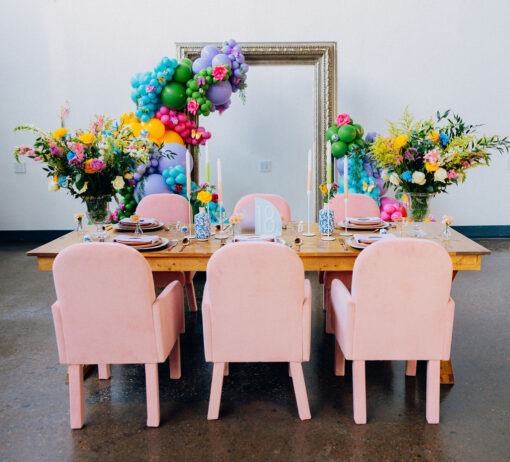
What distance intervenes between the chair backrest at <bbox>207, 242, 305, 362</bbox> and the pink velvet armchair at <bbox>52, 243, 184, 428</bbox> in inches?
9.1

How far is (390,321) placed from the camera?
175cm

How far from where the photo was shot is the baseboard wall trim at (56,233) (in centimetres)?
527

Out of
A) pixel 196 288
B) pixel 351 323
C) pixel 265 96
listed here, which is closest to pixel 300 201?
pixel 265 96

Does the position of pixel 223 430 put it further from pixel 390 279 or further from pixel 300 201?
pixel 300 201

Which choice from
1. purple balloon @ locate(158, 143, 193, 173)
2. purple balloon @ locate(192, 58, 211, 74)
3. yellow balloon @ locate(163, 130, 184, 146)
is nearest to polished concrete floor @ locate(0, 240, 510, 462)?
purple balloon @ locate(158, 143, 193, 173)

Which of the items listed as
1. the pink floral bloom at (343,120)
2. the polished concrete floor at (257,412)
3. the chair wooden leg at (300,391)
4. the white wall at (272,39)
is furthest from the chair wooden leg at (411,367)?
the white wall at (272,39)

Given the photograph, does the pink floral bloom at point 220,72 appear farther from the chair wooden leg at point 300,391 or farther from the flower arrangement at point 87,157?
the chair wooden leg at point 300,391

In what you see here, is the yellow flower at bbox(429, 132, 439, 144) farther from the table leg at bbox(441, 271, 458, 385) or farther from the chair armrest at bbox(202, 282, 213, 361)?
the chair armrest at bbox(202, 282, 213, 361)

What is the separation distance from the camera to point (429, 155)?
2.11 meters

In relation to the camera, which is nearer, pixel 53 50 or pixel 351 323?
pixel 351 323

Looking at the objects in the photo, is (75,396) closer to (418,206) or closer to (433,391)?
(433,391)

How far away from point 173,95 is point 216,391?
9.37 feet

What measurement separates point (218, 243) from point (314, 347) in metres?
0.87

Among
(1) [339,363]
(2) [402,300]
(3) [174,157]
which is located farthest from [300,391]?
(3) [174,157]
